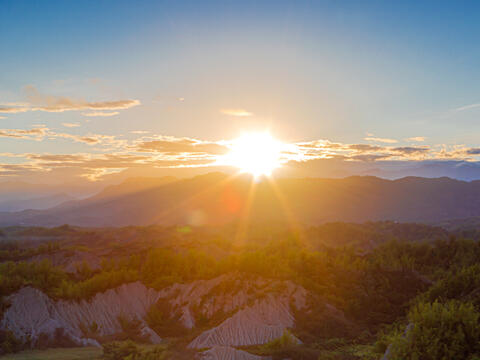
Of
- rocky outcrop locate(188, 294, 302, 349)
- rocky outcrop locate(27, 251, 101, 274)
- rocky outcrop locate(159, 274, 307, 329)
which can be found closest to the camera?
rocky outcrop locate(188, 294, 302, 349)

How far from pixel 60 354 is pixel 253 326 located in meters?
10.6

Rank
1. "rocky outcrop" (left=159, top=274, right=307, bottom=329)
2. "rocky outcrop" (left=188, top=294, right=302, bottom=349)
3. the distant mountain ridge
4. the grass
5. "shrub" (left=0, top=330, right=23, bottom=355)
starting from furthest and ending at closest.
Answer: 1. the distant mountain ridge
2. "rocky outcrop" (left=159, top=274, right=307, bottom=329)
3. "rocky outcrop" (left=188, top=294, right=302, bottom=349)
4. "shrub" (left=0, top=330, right=23, bottom=355)
5. the grass

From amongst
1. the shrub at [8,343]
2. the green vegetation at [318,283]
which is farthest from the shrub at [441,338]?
the shrub at [8,343]

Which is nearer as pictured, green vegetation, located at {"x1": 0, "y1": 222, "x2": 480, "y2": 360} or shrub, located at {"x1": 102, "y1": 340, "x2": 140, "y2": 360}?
shrub, located at {"x1": 102, "y1": 340, "x2": 140, "y2": 360}

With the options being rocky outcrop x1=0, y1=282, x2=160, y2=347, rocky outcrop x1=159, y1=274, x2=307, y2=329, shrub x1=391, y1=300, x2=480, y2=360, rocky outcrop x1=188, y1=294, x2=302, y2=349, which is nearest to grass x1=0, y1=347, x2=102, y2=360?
rocky outcrop x1=0, y1=282, x2=160, y2=347

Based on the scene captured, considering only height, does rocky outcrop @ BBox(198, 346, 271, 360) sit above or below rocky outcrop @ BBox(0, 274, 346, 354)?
above

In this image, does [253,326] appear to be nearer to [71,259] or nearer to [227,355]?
[227,355]

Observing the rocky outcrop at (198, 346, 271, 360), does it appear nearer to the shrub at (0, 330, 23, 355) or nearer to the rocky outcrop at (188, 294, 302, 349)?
the rocky outcrop at (188, 294, 302, 349)

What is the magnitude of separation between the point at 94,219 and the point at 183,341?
174404 millimetres

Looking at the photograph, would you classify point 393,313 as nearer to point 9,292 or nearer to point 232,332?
point 232,332

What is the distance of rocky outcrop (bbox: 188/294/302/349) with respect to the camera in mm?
18391

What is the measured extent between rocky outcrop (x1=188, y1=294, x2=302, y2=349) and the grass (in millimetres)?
4944

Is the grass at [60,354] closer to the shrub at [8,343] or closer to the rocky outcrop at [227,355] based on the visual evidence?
the shrub at [8,343]

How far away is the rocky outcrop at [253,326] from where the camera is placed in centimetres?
1839
